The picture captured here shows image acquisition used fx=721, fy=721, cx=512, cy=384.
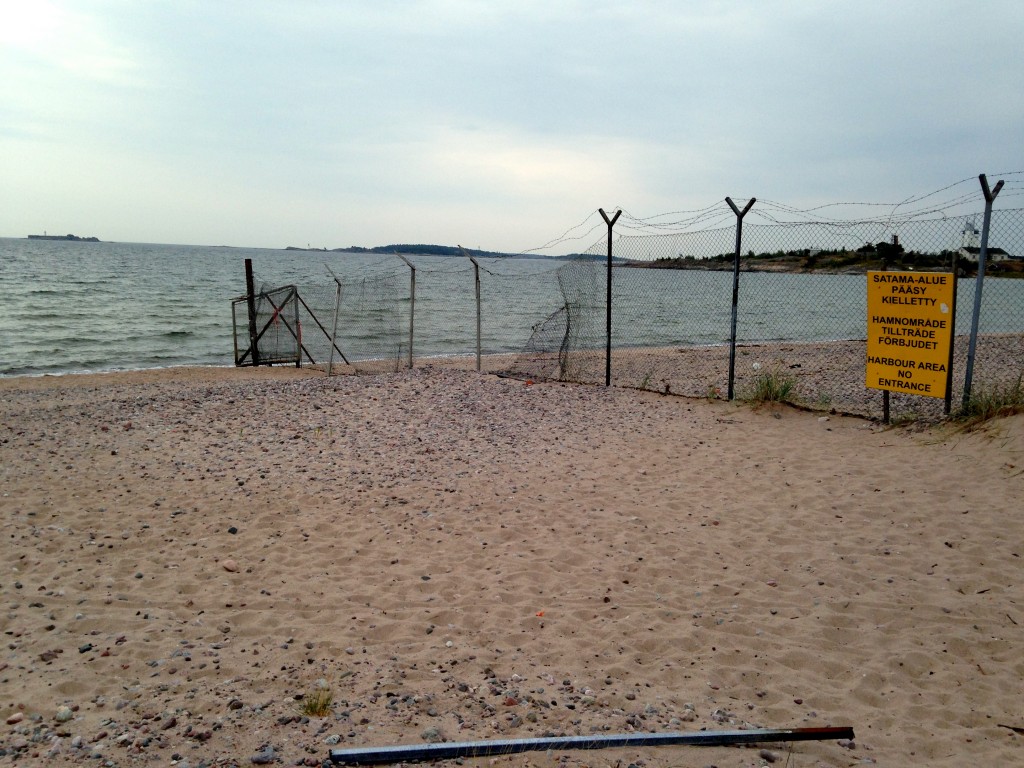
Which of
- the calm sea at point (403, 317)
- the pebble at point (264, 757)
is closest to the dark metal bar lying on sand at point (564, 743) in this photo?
the pebble at point (264, 757)

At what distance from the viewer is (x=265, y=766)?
3.02m

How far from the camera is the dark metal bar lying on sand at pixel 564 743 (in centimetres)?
302

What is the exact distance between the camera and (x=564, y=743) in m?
3.15

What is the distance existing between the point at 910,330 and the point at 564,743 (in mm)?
7211

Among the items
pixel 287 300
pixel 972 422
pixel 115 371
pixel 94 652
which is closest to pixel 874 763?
pixel 94 652

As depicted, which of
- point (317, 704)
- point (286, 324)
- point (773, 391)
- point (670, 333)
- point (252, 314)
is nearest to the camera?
point (317, 704)

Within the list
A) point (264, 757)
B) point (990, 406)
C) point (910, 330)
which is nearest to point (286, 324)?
point (910, 330)

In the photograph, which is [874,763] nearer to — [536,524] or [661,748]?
[661,748]

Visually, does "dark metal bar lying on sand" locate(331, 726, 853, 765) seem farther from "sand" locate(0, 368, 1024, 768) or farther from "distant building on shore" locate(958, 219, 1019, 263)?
"distant building on shore" locate(958, 219, 1019, 263)

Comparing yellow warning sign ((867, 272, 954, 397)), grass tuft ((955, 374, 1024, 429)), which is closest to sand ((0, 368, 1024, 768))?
grass tuft ((955, 374, 1024, 429))

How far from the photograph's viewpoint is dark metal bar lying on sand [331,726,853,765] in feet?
9.91

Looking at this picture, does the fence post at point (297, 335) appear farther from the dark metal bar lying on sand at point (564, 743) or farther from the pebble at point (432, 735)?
the dark metal bar lying on sand at point (564, 743)

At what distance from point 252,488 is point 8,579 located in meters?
2.15

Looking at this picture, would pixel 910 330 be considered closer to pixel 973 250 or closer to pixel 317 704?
pixel 973 250
